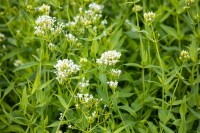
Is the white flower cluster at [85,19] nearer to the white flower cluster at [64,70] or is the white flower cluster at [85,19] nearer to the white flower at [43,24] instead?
the white flower at [43,24]

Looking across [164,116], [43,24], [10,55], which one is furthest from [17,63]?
[164,116]

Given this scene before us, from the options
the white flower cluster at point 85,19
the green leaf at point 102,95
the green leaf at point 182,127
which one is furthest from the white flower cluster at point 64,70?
the green leaf at point 182,127

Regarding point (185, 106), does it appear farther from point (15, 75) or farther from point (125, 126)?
point (15, 75)

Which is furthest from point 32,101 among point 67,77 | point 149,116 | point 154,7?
point 154,7

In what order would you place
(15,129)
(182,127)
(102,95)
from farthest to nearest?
(15,129), (102,95), (182,127)

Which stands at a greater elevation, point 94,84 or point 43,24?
point 43,24

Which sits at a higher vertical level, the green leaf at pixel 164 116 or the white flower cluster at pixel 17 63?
the white flower cluster at pixel 17 63

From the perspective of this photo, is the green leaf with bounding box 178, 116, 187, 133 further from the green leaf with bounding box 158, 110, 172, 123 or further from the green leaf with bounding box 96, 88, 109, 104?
the green leaf with bounding box 96, 88, 109, 104

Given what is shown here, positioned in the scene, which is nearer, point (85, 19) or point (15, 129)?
point (15, 129)

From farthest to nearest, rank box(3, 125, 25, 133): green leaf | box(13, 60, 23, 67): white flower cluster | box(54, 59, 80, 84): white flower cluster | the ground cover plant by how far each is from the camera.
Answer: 1. box(13, 60, 23, 67): white flower cluster
2. box(3, 125, 25, 133): green leaf
3. the ground cover plant
4. box(54, 59, 80, 84): white flower cluster

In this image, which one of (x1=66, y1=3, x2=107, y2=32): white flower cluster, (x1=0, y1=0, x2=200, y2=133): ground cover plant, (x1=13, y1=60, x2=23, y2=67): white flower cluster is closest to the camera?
(x1=0, y1=0, x2=200, y2=133): ground cover plant

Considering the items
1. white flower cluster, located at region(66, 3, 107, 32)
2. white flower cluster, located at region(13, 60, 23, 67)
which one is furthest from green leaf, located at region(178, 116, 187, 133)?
white flower cluster, located at region(13, 60, 23, 67)

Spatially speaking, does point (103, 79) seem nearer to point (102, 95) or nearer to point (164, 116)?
point (102, 95)
